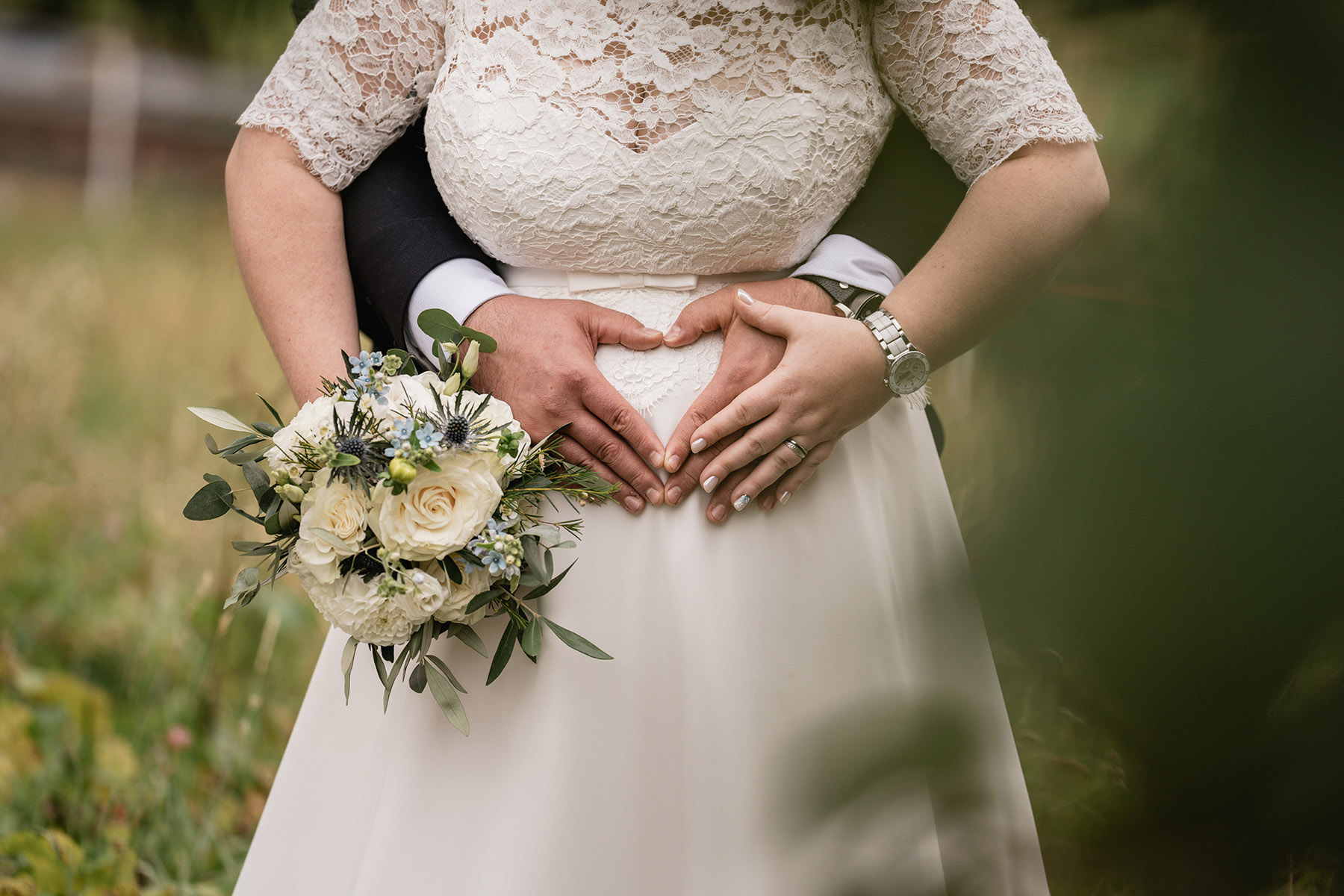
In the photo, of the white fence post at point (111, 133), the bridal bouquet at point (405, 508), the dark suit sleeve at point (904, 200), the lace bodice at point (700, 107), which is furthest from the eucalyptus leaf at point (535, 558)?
the white fence post at point (111, 133)

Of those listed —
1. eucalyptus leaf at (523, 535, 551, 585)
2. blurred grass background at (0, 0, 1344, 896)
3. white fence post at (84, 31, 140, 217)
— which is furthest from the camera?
white fence post at (84, 31, 140, 217)

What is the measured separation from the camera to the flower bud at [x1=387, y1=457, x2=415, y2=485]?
742 millimetres

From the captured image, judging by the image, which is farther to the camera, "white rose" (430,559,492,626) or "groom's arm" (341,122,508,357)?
"groom's arm" (341,122,508,357)

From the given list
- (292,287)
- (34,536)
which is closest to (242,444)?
(292,287)

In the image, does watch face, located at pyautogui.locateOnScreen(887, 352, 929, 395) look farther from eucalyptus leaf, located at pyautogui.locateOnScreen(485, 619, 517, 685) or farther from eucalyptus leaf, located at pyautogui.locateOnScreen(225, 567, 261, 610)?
eucalyptus leaf, located at pyautogui.locateOnScreen(225, 567, 261, 610)

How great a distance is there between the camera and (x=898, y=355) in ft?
3.02

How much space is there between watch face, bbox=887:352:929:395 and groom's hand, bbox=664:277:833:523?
0.12 meters

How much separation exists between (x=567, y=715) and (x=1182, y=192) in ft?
2.68

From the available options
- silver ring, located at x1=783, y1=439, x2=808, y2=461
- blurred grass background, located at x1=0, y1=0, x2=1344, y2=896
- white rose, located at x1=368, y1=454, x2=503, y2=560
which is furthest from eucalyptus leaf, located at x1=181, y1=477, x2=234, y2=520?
blurred grass background, located at x1=0, y1=0, x2=1344, y2=896

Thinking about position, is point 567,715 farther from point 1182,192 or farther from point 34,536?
point 34,536

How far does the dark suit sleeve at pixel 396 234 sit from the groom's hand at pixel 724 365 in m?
0.30

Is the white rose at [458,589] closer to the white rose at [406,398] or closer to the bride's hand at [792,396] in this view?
the white rose at [406,398]

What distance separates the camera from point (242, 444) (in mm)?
835

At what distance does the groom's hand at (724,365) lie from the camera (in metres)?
0.92
